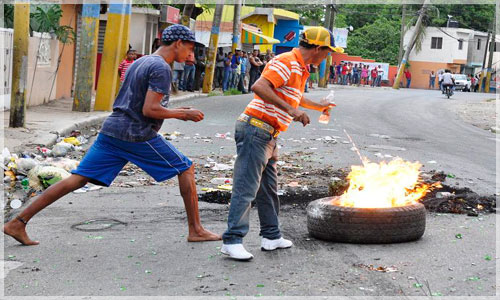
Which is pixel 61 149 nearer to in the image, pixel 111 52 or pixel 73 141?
pixel 73 141

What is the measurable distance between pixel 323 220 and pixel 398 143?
8961 mm

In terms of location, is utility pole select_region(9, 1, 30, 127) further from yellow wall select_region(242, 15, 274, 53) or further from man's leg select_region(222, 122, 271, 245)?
yellow wall select_region(242, 15, 274, 53)

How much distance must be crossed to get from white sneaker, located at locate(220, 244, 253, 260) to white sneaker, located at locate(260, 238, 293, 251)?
1.07 ft

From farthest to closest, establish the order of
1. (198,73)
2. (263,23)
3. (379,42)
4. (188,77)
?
(379,42)
(263,23)
(198,73)
(188,77)

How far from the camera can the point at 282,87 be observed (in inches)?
223

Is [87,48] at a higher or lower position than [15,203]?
higher

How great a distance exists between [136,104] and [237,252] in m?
1.37

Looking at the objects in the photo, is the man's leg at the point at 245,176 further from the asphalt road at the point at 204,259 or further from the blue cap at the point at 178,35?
the blue cap at the point at 178,35

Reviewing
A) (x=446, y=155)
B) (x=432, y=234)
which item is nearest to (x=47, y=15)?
(x=446, y=155)

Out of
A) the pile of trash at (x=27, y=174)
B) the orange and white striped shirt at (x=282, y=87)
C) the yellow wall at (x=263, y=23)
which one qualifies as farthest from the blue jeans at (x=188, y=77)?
the orange and white striped shirt at (x=282, y=87)

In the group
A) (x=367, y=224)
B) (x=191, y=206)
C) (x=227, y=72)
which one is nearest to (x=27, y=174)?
(x=191, y=206)

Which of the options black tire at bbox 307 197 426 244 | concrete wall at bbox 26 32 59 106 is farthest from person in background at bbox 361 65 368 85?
black tire at bbox 307 197 426 244

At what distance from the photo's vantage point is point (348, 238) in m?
6.10

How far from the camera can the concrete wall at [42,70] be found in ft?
59.5
